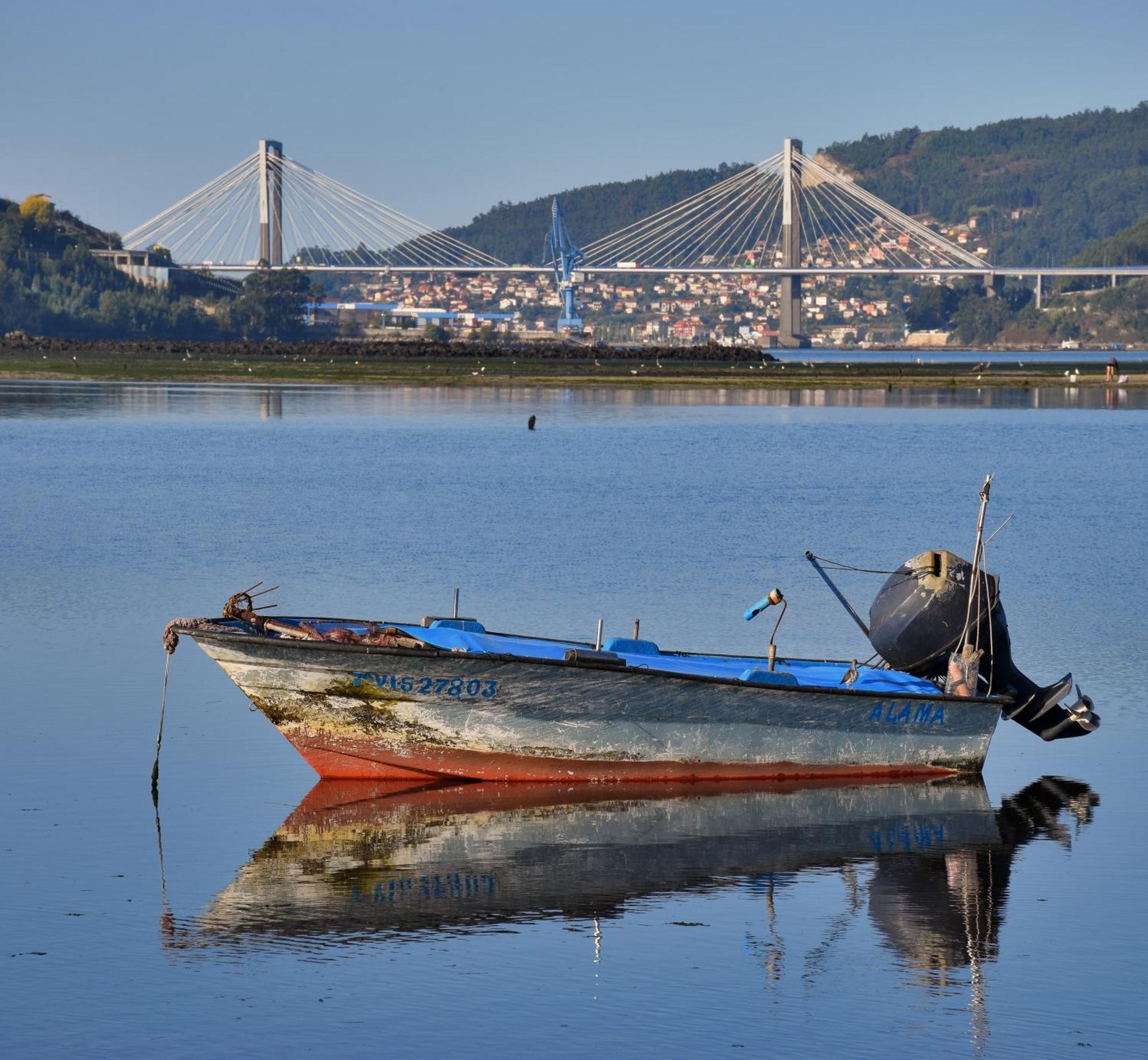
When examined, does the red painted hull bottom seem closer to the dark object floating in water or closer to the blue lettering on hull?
A: the dark object floating in water

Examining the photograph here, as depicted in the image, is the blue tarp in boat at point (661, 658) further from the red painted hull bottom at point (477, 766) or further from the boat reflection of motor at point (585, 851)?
the boat reflection of motor at point (585, 851)

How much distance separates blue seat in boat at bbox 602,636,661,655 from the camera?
1612 cm

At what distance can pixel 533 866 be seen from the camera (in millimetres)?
13008

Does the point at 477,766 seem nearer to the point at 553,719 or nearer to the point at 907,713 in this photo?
the point at 553,719

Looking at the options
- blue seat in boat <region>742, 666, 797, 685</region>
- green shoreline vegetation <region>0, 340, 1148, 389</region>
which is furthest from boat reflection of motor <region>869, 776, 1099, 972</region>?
green shoreline vegetation <region>0, 340, 1148, 389</region>

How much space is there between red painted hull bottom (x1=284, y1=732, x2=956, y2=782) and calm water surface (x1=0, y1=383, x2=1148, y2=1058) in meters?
0.15

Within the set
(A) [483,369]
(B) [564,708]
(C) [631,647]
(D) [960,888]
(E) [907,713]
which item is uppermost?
(A) [483,369]

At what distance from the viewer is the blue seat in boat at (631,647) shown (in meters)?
16.1

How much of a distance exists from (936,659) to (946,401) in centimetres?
7891

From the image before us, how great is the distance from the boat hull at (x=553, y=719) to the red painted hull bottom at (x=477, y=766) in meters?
0.01

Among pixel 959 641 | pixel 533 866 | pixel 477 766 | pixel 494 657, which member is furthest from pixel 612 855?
pixel 959 641

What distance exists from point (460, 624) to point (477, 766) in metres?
1.59

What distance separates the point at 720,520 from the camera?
36.9 m

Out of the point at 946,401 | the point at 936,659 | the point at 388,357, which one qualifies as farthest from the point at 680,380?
the point at 936,659
